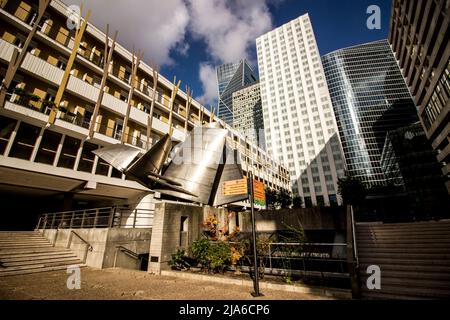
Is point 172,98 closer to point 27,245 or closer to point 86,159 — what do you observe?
point 86,159

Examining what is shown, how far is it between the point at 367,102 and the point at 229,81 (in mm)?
114021

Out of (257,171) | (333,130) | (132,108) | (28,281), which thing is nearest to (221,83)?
(333,130)

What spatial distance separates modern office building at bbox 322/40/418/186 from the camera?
91.9 meters

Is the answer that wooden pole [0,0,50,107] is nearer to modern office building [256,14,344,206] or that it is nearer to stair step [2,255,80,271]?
stair step [2,255,80,271]

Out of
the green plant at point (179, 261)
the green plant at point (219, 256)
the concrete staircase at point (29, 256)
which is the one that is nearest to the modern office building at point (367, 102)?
the green plant at point (219, 256)

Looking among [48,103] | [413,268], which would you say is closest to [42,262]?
[48,103]

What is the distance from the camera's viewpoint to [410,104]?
3831 inches

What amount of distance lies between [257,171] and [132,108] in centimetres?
2992

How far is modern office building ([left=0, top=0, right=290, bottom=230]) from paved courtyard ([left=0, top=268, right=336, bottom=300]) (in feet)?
33.7

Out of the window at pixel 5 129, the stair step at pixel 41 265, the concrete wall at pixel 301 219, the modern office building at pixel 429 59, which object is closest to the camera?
the stair step at pixel 41 265

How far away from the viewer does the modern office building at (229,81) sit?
529 ft

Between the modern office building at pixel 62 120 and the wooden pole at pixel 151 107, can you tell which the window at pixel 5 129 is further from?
the wooden pole at pixel 151 107

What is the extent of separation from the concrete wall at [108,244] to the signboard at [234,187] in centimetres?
583

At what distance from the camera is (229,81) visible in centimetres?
18062
